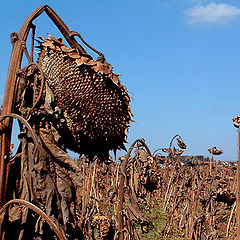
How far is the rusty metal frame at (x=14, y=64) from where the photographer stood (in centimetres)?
105

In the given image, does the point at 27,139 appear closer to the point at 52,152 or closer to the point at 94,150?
the point at 52,152

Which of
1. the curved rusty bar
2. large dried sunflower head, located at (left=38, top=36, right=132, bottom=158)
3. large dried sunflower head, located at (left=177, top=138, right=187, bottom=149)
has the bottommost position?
the curved rusty bar

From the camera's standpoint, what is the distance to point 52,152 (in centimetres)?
110

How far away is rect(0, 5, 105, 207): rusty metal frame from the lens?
1.05m

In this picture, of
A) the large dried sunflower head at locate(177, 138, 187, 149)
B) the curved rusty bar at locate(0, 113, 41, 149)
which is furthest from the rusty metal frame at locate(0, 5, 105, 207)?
the large dried sunflower head at locate(177, 138, 187, 149)

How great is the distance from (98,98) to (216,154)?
5739 mm

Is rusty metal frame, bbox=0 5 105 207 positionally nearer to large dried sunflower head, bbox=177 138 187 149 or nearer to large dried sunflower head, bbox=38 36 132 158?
large dried sunflower head, bbox=38 36 132 158

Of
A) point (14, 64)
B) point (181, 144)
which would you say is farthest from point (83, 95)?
point (181, 144)

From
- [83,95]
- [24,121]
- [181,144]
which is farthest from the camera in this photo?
[181,144]

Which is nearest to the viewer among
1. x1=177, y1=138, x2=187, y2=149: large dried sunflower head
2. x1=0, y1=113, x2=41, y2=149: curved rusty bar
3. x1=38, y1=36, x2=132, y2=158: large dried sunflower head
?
x1=0, y1=113, x2=41, y2=149: curved rusty bar

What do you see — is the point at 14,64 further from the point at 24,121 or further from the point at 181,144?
the point at 181,144

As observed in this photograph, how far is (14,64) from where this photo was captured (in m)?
1.09

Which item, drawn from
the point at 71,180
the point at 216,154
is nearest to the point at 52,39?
the point at 71,180

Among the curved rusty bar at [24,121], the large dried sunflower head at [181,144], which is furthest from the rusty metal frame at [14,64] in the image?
the large dried sunflower head at [181,144]
